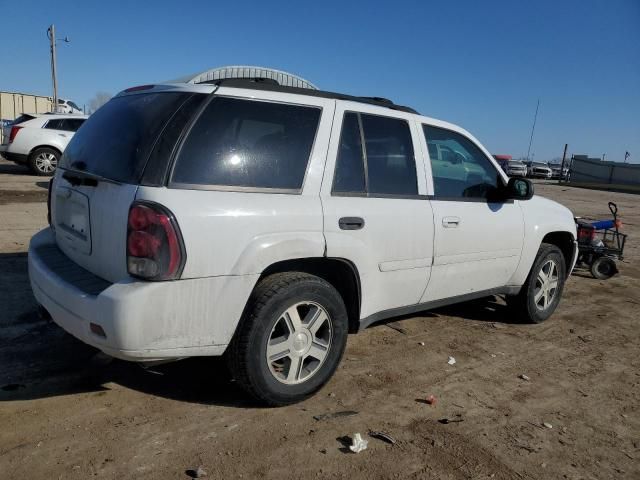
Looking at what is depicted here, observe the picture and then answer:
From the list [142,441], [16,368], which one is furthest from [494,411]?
[16,368]

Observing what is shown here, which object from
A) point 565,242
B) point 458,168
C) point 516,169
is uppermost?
point 458,168

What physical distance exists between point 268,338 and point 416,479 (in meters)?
1.04

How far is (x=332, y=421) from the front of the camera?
2.99 m

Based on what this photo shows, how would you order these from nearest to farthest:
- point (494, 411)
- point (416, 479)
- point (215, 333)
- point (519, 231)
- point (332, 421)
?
point (416, 479)
point (215, 333)
point (332, 421)
point (494, 411)
point (519, 231)

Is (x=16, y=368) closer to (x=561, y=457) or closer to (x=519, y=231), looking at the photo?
(x=561, y=457)

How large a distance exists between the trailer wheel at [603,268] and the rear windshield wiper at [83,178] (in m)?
6.70

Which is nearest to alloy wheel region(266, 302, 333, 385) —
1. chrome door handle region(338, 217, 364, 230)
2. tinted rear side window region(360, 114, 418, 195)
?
chrome door handle region(338, 217, 364, 230)

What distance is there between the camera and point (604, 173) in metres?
42.1

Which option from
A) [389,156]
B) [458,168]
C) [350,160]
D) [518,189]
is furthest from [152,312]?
[518,189]

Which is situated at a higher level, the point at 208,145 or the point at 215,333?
the point at 208,145

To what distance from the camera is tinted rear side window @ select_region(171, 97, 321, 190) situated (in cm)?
273

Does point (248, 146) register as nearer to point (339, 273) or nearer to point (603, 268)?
point (339, 273)

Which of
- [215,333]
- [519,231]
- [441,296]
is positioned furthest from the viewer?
[519,231]

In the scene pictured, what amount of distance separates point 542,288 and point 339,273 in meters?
2.62
